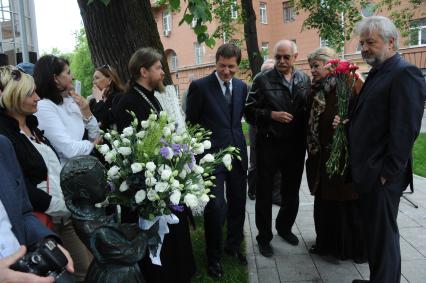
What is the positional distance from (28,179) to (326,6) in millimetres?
12630

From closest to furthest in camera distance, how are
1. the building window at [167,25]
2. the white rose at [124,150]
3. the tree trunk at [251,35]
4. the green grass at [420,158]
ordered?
the white rose at [124,150]
the green grass at [420,158]
the tree trunk at [251,35]
the building window at [167,25]

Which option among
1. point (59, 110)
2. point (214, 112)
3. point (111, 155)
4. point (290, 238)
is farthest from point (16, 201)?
point (290, 238)

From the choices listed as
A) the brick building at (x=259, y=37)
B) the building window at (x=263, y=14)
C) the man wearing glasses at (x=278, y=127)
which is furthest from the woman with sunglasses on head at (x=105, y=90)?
the building window at (x=263, y=14)

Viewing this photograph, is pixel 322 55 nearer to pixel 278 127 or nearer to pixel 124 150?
pixel 278 127

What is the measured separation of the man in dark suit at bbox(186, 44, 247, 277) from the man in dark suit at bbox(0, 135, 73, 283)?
2042 millimetres

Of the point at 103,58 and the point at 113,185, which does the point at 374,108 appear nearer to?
the point at 113,185

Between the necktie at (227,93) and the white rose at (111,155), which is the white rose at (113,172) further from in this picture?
the necktie at (227,93)

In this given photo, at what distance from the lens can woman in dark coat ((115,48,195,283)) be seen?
2.82 meters

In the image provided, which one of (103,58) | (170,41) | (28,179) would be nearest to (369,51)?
(28,179)

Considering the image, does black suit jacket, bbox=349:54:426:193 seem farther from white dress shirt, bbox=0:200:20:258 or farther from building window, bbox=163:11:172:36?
building window, bbox=163:11:172:36

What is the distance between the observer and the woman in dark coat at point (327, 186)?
374cm

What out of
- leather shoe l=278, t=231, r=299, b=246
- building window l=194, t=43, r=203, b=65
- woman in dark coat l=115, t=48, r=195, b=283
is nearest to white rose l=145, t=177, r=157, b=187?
woman in dark coat l=115, t=48, r=195, b=283

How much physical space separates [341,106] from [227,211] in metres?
1.57

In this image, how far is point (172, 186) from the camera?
6.42ft
